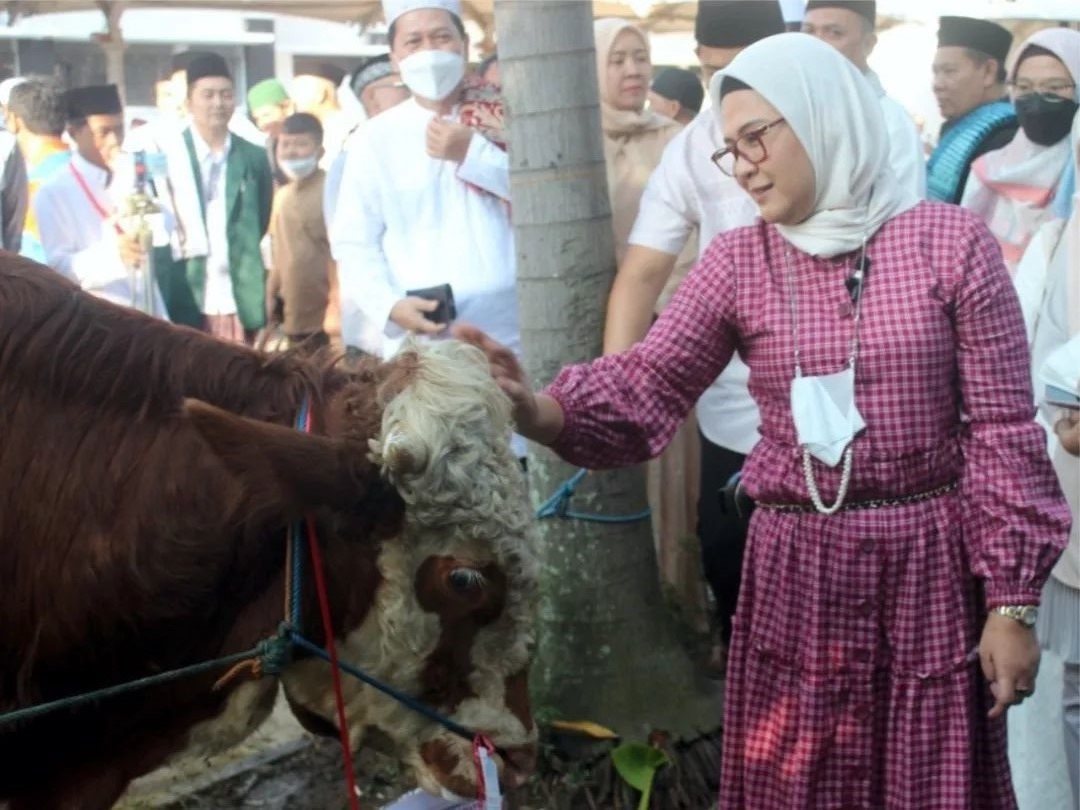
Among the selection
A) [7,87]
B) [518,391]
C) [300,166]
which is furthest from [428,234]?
[7,87]

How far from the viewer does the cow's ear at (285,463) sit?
7.12ft

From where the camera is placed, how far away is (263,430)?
2.20 m

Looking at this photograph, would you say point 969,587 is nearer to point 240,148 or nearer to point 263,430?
point 263,430

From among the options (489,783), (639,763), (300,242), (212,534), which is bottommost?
(639,763)

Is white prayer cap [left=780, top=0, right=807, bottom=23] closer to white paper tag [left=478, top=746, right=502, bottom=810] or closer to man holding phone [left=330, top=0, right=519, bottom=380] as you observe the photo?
man holding phone [left=330, top=0, right=519, bottom=380]

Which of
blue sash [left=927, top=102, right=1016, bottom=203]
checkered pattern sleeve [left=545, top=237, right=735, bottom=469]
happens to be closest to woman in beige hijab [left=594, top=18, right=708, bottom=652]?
blue sash [left=927, top=102, right=1016, bottom=203]

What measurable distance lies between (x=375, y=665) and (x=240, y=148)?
555cm

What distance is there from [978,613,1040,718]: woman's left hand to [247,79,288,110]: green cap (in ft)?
24.4

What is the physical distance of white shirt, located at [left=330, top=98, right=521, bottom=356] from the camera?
15.5 ft

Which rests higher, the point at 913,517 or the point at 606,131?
the point at 606,131

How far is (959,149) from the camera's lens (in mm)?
5270

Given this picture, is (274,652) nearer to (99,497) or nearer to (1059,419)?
(99,497)

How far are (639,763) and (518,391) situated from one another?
1.89m

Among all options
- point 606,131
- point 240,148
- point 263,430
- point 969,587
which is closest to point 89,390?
point 263,430
